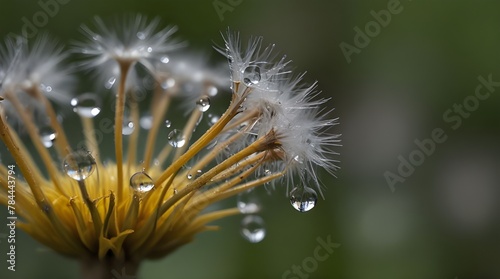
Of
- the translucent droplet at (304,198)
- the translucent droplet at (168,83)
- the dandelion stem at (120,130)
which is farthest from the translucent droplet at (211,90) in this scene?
the translucent droplet at (304,198)

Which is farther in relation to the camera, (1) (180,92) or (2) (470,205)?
(2) (470,205)

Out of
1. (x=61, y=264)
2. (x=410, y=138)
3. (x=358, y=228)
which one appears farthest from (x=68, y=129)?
(x=410, y=138)

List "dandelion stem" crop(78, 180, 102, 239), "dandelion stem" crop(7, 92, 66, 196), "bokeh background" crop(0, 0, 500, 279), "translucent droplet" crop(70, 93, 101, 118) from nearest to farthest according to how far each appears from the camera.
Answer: "dandelion stem" crop(78, 180, 102, 239)
"dandelion stem" crop(7, 92, 66, 196)
"translucent droplet" crop(70, 93, 101, 118)
"bokeh background" crop(0, 0, 500, 279)

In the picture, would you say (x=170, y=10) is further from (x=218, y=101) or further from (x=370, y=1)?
(x=370, y=1)

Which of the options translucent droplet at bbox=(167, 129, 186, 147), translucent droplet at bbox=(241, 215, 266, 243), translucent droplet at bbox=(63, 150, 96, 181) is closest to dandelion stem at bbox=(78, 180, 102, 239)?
translucent droplet at bbox=(63, 150, 96, 181)

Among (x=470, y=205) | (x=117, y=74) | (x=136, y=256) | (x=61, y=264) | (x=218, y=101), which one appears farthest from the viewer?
(x=470, y=205)

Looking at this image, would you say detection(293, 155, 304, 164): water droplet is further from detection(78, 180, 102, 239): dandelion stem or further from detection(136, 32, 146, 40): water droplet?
detection(136, 32, 146, 40): water droplet

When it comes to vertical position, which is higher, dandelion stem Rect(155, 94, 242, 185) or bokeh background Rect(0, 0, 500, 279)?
bokeh background Rect(0, 0, 500, 279)
